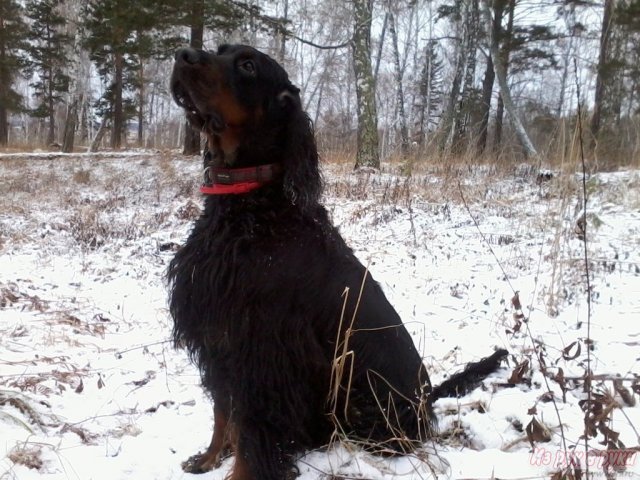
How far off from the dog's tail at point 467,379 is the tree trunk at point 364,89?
6863 mm

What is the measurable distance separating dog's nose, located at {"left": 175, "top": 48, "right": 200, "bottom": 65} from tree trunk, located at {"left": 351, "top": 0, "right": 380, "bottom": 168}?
286 inches

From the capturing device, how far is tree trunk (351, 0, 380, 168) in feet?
29.8

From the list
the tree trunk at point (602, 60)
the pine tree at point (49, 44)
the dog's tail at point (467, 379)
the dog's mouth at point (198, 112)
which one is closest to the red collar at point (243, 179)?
the dog's mouth at point (198, 112)

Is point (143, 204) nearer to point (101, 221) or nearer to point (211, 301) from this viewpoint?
point (101, 221)

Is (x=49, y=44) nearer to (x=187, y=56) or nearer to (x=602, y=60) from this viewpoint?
(x=602, y=60)

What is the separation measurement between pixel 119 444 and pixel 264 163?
1.39 metres

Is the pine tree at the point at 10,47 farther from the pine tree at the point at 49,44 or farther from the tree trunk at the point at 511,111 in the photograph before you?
the tree trunk at the point at 511,111

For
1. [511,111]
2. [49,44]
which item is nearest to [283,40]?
[511,111]

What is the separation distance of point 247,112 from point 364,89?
7.71m

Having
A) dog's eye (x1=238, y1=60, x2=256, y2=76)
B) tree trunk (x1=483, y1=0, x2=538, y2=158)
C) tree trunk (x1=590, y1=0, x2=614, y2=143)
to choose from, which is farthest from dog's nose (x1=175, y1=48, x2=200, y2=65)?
tree trunk (x1=483, y1=0, x2=538, y2=158)

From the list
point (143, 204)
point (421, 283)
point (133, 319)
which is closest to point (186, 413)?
point (133, 319)

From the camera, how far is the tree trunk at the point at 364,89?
9086mm

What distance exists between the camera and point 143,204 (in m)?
8.60

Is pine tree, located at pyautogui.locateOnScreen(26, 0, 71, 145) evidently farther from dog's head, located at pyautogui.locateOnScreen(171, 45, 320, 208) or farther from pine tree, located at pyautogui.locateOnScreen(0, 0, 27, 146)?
dog's head, located at pyautogui.locateOnScreen(171, 45, 320, 208)
